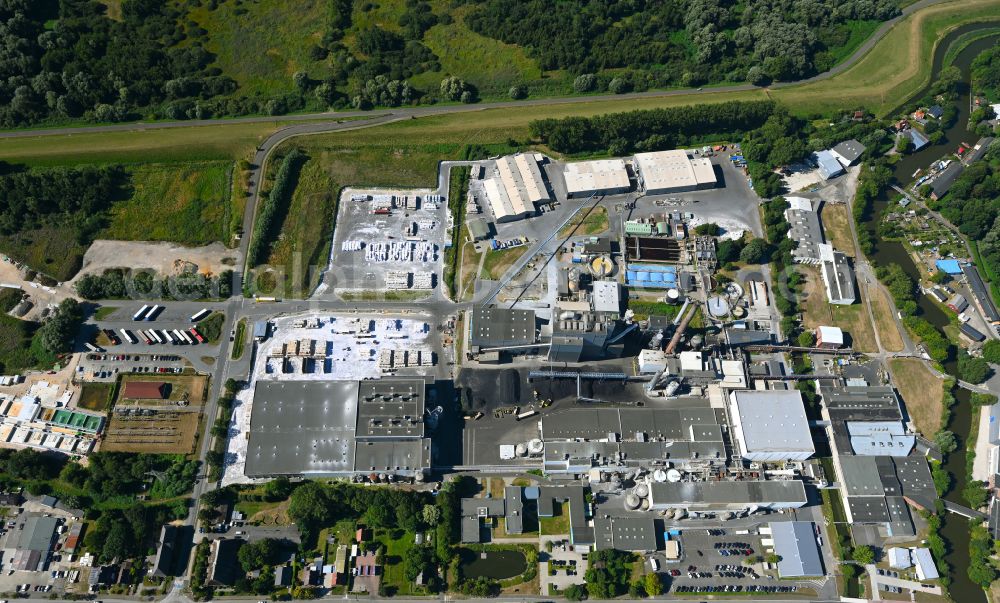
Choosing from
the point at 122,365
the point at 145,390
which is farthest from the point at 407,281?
the point at 122,365

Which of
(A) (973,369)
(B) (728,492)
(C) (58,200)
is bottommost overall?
(B) (728,492)

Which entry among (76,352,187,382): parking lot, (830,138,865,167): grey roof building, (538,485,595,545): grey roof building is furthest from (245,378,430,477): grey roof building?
(830,138,865,167): grey roof building

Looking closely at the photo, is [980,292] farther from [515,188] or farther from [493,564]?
[493,564]

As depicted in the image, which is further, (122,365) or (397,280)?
(397,280)

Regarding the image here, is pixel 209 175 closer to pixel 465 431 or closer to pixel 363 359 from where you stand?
pixel 363 359

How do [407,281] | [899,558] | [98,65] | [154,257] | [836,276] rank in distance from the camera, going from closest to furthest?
[899,558], [407,281], [836,276], [154,257], [98,65]

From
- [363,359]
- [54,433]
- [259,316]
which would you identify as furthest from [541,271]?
[54,433]
